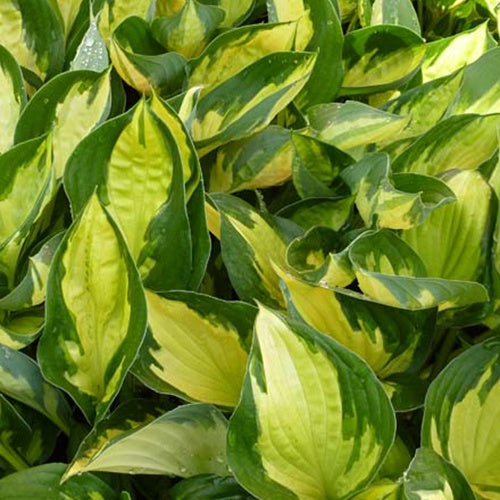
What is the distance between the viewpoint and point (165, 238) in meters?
0.71

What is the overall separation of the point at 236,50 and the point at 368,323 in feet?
1.14

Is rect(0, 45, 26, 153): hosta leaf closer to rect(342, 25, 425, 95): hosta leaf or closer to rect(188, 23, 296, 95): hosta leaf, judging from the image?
rect(188, 23, 296, 95): hosta leaf

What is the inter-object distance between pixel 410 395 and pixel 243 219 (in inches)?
8.5

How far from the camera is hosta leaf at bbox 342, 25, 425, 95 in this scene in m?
0.98

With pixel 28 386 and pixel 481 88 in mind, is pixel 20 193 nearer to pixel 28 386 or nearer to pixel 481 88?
pixel 28 386

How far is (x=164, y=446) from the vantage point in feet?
2.21

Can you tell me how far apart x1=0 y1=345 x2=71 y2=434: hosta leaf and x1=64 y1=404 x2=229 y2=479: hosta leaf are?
76mm

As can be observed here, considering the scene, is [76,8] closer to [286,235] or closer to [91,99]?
[91,99]

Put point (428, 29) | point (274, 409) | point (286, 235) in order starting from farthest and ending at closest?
point (428, 29)
point (286, 235)
point (274, 409)

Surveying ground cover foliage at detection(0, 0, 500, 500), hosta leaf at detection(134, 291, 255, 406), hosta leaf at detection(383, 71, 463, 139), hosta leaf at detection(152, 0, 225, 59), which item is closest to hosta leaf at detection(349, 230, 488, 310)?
ground cover foliage at detection(0, 0, 500, 500)

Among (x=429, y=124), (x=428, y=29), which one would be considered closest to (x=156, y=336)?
(x=429, y=124)

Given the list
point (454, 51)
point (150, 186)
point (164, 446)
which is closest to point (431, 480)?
point (164, 446)

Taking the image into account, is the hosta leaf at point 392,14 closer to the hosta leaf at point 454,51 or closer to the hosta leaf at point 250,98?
the hosta leaf at point 454,51

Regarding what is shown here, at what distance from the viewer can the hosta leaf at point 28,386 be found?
0.70 metres
